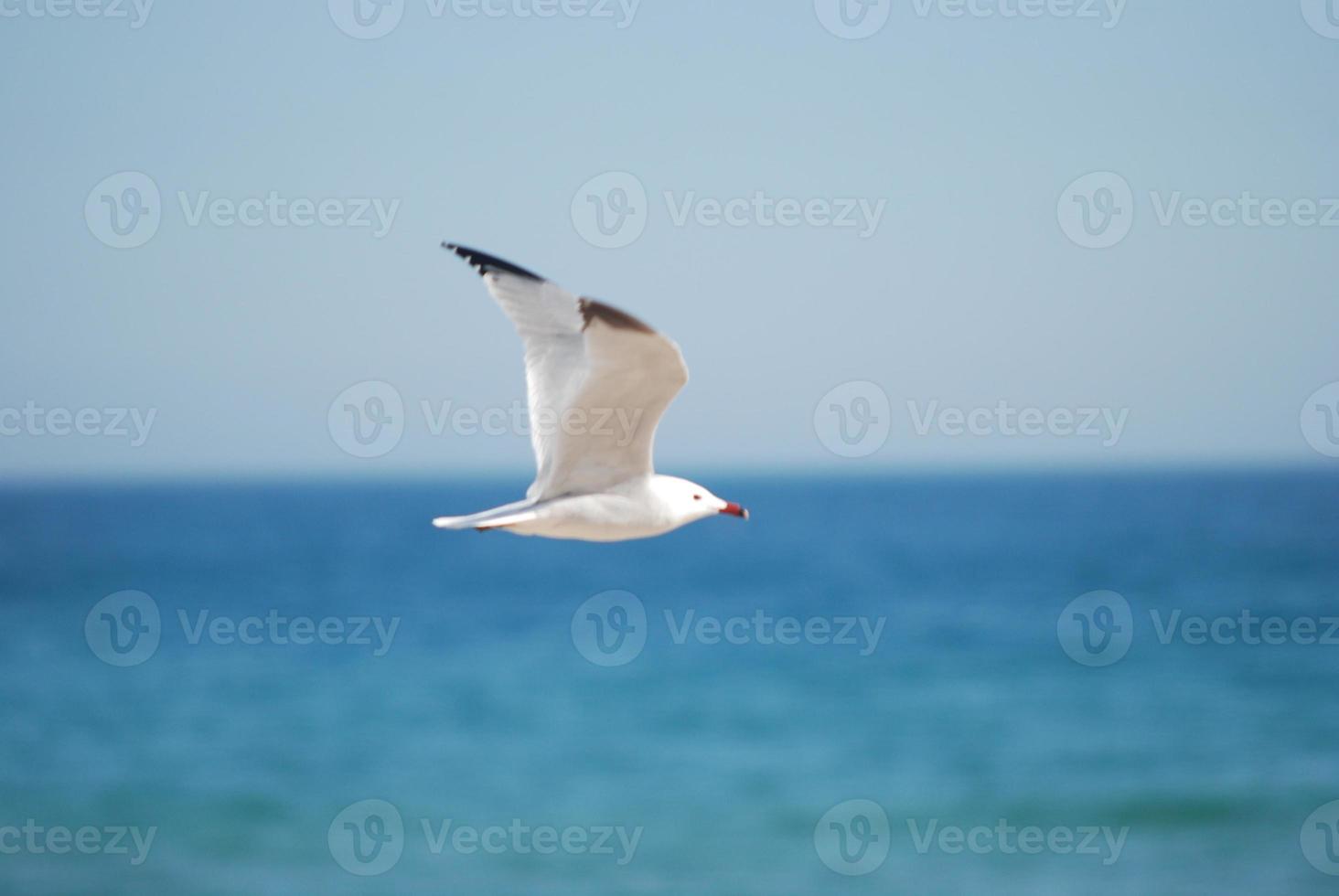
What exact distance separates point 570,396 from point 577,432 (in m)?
0.26

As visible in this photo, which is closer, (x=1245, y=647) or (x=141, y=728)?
(x=141, y=728)

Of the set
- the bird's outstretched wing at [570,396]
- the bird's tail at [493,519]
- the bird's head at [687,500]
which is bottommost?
the bird's tail at [493,519]

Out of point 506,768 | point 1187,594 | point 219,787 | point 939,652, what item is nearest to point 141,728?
point 219,787

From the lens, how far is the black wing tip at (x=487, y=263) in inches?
397

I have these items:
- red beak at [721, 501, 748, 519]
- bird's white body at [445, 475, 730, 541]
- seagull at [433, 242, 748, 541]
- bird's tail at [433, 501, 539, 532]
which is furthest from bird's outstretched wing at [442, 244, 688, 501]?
red beak at [721, 501, 748, 519]

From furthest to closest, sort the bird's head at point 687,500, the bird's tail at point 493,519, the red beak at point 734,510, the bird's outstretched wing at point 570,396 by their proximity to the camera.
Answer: the red beak at point 734,510 < the bird's head at point 687,500 < the bird's outstretched wing at point 570,396 < the bird's tail at point 493,519

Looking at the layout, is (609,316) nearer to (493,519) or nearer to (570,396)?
(570,396)

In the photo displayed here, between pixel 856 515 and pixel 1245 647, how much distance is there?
5068 cm

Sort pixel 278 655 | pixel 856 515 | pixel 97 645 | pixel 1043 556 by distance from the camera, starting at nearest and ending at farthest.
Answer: pixel 278 655, pixel 97 645, pixel 1043 556, pixel 856 515

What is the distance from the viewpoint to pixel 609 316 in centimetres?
918

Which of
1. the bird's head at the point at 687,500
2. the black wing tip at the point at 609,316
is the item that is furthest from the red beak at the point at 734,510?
the black wing tip at the point at 609,316

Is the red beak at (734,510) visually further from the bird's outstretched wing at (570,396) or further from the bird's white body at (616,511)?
the bird's outstretched wing at (570,396)

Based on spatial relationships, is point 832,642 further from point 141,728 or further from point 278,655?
point 141,728

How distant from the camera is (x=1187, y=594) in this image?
5106 centimetres
